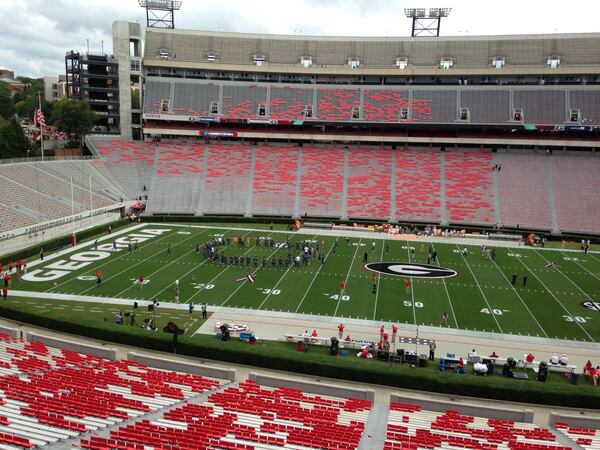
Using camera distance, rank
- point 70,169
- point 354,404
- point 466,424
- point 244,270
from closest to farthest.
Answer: point 466,424 < point 354,404 < point 244,270 < point 70,169

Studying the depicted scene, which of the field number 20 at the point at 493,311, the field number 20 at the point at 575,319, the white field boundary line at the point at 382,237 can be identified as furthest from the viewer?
the white field boundary line at the point at 382,237

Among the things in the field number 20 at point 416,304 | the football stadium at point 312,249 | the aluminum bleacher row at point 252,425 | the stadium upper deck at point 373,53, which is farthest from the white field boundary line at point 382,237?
the aluminum bleacher row at point 252,425

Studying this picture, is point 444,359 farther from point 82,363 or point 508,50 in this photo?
point 508,50

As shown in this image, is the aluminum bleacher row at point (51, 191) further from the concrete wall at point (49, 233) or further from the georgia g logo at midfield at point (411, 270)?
the georgia g logo at midfield at point (411, 270)

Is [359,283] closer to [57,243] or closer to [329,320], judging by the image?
[329,320]

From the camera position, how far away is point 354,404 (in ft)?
42.8

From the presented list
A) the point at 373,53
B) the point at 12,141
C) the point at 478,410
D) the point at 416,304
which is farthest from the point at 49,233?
the point at 373,53

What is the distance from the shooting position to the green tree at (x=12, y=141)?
4603 centimetres

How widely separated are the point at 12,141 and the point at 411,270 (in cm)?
4126

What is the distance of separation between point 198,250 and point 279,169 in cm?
1894

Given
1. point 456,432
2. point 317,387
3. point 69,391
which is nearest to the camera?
point 456,432

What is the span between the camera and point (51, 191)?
128 ft

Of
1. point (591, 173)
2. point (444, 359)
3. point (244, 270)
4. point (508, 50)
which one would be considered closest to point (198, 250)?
point (244, 270)

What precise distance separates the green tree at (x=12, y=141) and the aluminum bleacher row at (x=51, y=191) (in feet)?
21.4
